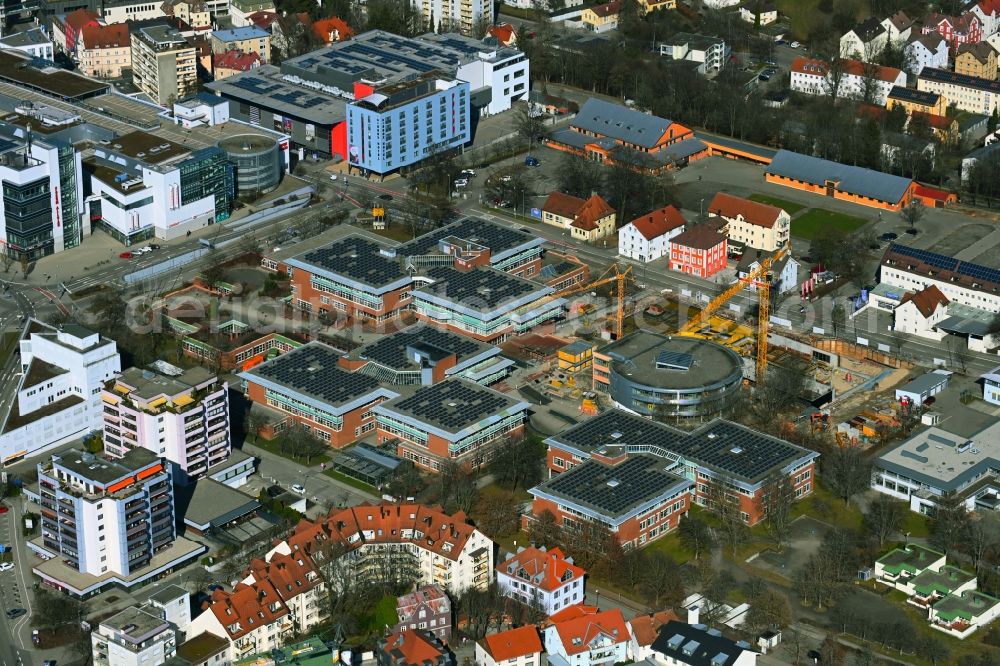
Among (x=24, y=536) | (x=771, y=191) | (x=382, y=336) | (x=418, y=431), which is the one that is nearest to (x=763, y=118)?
(x=771, y=191)

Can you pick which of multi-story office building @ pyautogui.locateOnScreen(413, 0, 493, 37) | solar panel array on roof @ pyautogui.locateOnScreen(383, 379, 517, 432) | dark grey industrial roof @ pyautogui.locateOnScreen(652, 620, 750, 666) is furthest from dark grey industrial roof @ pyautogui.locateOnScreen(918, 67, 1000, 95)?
dark grey industrial roof @ pyautogui.locateOnScreen(652, 620, 750, 666)

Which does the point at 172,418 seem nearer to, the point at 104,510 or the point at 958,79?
the point at 104,510

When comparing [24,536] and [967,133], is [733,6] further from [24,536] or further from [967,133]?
[24,536]

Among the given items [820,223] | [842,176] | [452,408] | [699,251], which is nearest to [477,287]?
[452,408]

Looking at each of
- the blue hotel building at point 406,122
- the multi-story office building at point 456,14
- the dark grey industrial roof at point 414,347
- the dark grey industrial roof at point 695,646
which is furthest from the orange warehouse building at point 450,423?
the multi-story office building at point 456,14

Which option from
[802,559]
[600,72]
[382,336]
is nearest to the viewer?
[802,559]

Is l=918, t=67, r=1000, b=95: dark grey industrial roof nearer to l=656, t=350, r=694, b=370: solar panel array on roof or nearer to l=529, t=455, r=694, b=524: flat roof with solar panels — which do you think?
l=656, t=350, r=694, b=370: solar panel array on roof

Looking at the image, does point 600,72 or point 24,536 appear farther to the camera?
point 600,72
